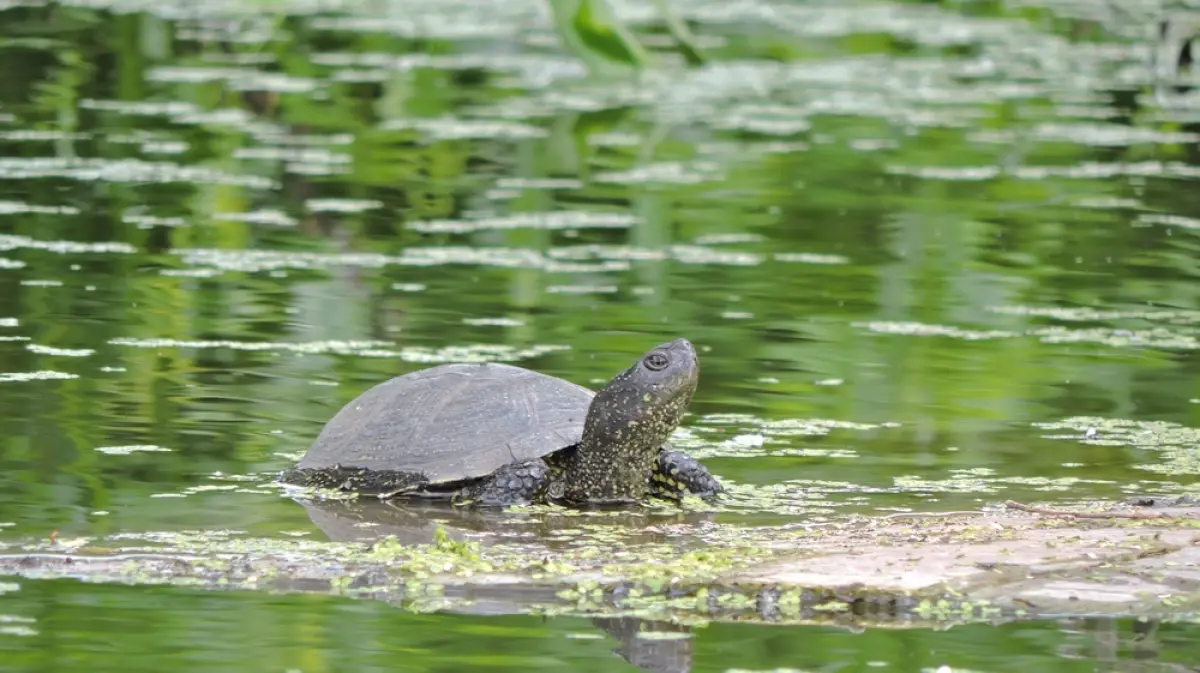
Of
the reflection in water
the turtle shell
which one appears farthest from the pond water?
the turtle shell

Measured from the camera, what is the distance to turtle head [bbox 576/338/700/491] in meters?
6.76

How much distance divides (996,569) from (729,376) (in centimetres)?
339

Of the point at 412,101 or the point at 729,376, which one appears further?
the point at 412,101

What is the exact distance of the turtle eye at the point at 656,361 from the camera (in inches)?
267

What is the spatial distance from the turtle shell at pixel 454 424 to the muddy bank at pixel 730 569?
705 mm

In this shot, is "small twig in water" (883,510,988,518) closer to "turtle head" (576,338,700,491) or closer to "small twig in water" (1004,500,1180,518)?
"small twig in water" (1004,500,1180,518)

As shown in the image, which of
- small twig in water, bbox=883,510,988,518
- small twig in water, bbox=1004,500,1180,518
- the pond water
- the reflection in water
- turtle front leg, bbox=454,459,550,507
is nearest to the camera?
the reflection in water

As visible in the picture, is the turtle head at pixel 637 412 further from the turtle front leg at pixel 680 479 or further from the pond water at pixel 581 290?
the pond water at pixel 581 290

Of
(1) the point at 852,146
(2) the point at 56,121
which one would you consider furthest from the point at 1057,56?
(2) the point at 56,121

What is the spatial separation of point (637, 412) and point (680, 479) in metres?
0.26

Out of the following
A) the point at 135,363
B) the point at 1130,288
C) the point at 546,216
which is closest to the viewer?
the point at 135,363

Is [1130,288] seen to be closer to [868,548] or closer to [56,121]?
[868,548]

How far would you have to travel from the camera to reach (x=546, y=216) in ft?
41.9

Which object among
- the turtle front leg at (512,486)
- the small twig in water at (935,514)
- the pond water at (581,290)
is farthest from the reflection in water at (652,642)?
the turtle front leg at (512,486)
